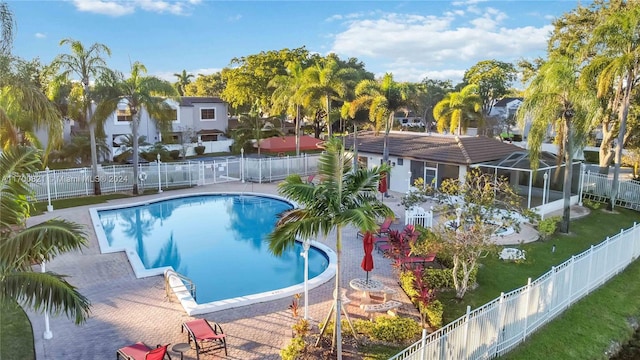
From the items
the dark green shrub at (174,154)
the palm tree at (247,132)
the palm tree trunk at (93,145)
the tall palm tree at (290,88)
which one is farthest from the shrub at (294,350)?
the palm tree at (247,132)

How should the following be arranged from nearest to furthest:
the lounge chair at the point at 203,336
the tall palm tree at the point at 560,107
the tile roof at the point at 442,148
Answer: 1. the lounge chair at the point at 203,336
2. the tall palm tree at the point at 560,107
3. the tile roof at the point at 442,148

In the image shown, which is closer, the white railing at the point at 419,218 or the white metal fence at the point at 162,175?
the white railing at the point at 419,218

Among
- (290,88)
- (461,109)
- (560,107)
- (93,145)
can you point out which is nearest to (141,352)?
(560,107)

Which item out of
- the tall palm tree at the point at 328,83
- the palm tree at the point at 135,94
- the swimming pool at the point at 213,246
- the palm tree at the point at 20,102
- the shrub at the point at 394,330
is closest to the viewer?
the palm tree at the point at 20,102

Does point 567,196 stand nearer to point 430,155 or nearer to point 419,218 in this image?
point 419,218

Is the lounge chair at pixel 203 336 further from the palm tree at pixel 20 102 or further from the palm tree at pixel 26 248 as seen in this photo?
the palm tree at pixel 20 102

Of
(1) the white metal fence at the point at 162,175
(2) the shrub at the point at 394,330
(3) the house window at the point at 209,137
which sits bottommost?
(2) the shrub at the point at 394,330

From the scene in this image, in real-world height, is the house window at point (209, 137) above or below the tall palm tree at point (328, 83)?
below

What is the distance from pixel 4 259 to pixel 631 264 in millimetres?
17304

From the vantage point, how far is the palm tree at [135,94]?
23.1 meters

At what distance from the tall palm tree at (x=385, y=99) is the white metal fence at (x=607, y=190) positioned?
417 inches

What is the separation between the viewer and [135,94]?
2403 cm

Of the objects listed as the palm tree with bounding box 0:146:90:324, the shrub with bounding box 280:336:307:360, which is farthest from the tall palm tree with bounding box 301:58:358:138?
the palm tree with bounding box 0:146:90:324

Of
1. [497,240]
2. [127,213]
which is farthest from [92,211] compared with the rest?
[497,240]
